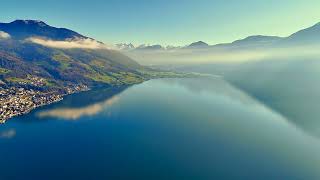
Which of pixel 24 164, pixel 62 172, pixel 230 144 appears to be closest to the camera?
pixel 62 172

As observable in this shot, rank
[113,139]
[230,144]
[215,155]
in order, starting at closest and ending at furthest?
1. [215,155]
2. [230,144]
3. [113,139]

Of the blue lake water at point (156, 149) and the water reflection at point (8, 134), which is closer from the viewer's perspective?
the blue lake water at point (156, 149)

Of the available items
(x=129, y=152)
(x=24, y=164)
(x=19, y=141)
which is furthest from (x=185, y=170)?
(x=19, y=141)

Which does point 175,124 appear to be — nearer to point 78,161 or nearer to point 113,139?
point 113,139

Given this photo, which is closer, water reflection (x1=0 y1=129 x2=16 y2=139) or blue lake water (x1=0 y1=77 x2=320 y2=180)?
blue lake water (x1=0 y1=77 x2=320 y2=180)

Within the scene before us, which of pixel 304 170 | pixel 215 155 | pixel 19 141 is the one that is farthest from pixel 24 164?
pixel 304 170

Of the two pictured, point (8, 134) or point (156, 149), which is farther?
point (8, 134)

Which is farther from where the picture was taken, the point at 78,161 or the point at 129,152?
the point at 129,152

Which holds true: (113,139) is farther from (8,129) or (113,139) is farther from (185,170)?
(8,129)

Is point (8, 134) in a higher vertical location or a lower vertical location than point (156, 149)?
A: lower
